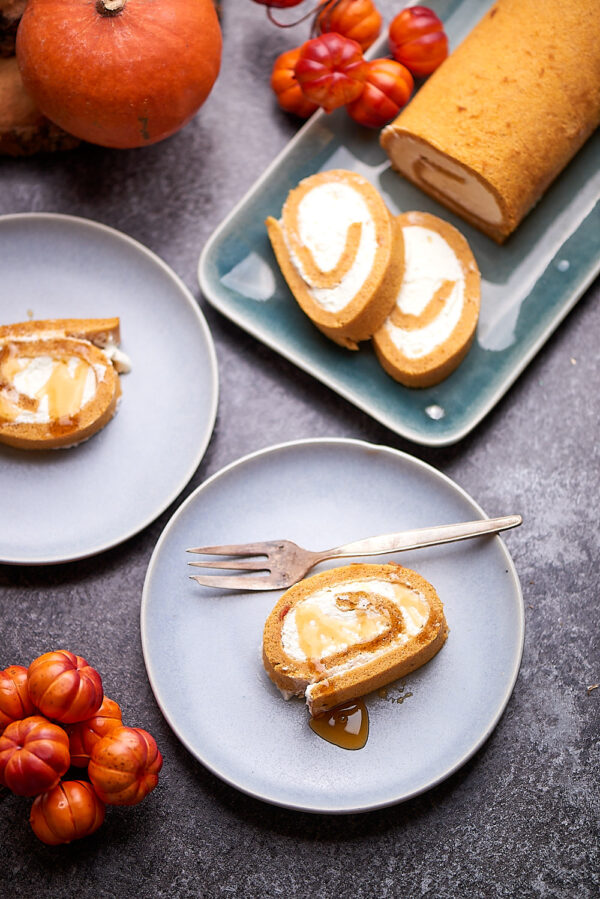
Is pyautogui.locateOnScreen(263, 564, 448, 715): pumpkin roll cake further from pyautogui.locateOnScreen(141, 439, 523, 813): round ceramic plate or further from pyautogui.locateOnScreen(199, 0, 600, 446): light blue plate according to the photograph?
pyautogui.locateOnScreen(199, 0, 600, 446): light blue plate

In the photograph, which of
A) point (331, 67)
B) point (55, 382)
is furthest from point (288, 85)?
point (55, 382)

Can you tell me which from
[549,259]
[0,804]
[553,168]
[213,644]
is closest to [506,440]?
[549,259]

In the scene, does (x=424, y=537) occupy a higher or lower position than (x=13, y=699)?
higher

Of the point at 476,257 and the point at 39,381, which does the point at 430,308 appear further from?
the point at 39,381

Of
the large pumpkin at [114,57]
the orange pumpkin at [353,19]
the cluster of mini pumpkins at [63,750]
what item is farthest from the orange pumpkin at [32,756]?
the orange pumpkin at [353,19]

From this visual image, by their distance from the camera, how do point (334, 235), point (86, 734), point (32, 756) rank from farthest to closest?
point (334, 235), point (86, 734), point (32, 756)

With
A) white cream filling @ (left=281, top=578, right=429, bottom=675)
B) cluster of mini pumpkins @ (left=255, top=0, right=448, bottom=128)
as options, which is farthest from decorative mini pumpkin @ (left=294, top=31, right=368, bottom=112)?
white cream filling @ (left=281, top=578, right=429, bottom=675)

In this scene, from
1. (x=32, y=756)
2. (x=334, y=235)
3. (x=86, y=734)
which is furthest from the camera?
(x=334, y=235)

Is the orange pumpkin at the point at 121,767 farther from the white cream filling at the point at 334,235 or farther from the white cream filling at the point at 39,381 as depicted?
the white cream filling at the point at 334,235
